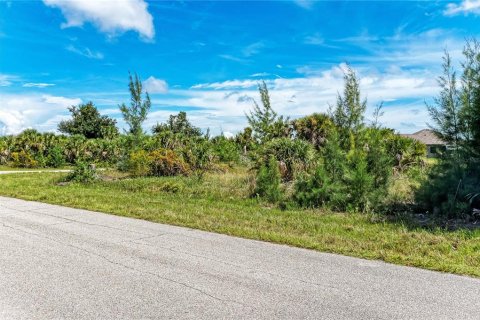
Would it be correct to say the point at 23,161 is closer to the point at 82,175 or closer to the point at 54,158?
the point at 54,158

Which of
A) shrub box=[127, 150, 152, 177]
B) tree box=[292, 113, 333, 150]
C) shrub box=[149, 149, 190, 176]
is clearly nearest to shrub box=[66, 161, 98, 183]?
shrub box=[127, 150, 152, 177]

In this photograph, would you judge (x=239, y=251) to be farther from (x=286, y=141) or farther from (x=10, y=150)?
(x=10, y=150)

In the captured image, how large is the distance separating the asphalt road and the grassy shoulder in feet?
1.85

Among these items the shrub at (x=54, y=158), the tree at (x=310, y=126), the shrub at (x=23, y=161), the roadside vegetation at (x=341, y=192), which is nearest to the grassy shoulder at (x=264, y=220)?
the roadside vegetation at (x=341, y=192)

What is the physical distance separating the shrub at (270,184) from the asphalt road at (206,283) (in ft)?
12.9

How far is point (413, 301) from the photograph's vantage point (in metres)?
4.01

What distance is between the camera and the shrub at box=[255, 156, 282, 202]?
1059 centimetres

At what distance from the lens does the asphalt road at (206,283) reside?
380 cm

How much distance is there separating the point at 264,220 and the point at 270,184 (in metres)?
2.57

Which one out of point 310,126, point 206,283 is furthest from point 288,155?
point 206,283

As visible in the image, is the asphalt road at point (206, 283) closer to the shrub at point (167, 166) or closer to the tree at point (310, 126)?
the shrub at point (167, 166)

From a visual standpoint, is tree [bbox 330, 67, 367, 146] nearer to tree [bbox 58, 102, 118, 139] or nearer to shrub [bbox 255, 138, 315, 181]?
shrub [bbox 255, 138, 315, 181]

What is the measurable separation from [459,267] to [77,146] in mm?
29736

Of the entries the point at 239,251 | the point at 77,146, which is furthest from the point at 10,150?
the point at 239,251
